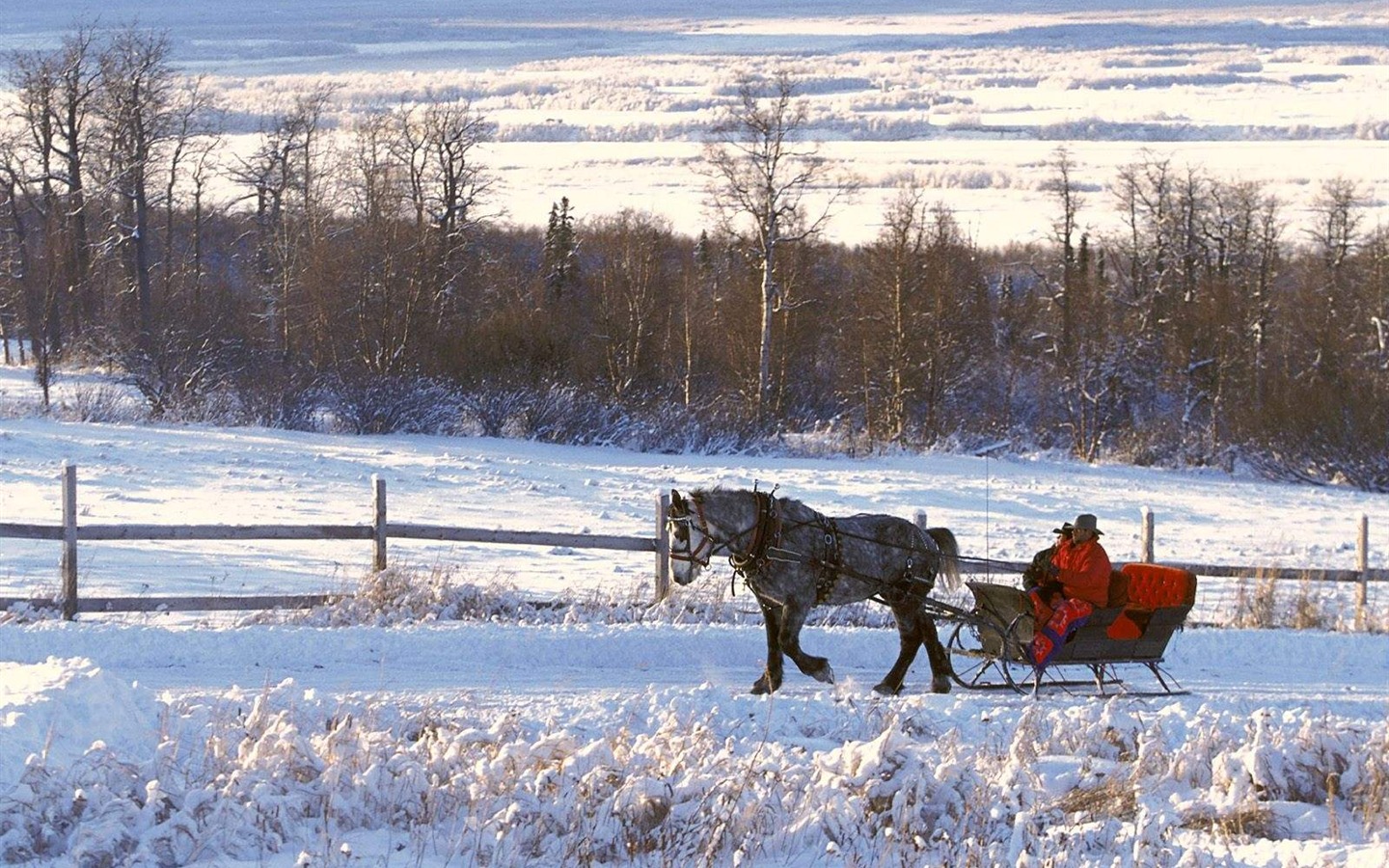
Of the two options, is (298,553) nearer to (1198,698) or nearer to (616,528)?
(616,528)

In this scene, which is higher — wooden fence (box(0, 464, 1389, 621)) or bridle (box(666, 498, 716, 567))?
bridle (box(666, 498, 716, 567))

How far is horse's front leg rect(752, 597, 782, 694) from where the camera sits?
10.4m

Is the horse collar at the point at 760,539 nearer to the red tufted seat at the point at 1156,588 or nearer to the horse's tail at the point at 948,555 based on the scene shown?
the horse's tail at the point at 948,555

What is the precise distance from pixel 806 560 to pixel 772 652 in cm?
71

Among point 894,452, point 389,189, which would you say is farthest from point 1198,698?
point 389,189

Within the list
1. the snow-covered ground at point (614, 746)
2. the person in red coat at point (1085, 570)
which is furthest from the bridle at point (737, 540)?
the person in red coat at point (1085, 570)

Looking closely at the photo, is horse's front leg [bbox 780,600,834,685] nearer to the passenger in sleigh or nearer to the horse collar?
the horse collar

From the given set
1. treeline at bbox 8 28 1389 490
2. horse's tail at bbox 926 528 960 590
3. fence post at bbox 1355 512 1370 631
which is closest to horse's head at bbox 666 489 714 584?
horse's tail at bbox 926 528 960 590

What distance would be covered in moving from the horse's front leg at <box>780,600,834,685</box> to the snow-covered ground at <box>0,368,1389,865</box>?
1.24 feet

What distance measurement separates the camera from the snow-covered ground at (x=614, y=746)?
6.26 m

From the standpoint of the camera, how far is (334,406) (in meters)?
34.6

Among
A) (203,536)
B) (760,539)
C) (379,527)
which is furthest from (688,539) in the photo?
(203,536)

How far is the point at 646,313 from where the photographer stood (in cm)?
4959

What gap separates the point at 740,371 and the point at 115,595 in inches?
1429
